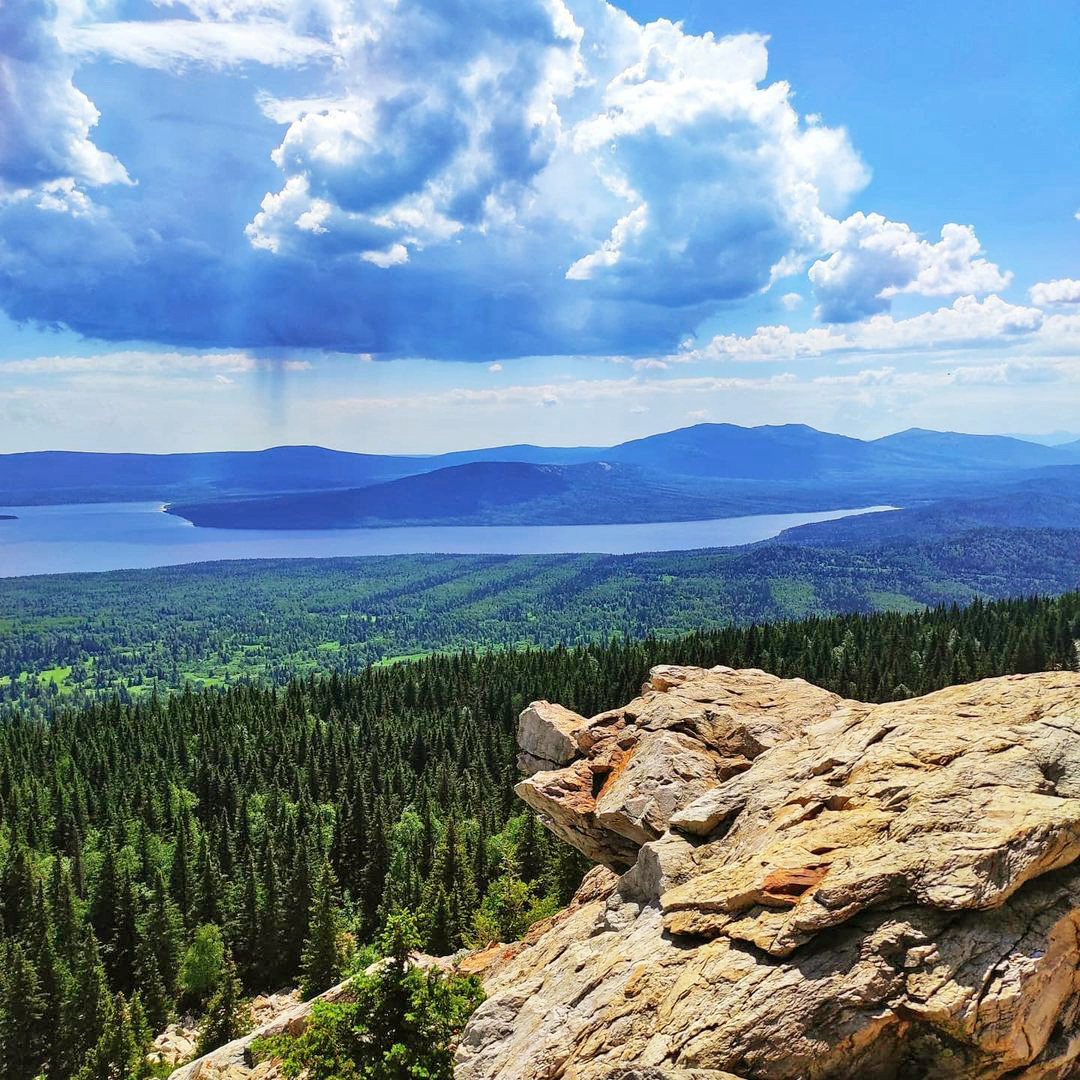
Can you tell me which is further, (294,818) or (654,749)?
(294,818)

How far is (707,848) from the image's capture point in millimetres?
22953

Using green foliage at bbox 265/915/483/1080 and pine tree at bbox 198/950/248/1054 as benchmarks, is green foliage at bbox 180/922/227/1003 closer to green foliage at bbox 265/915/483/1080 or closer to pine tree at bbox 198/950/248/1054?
pine tree at bbox 198/950/248/1054

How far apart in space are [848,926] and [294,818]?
258 feet

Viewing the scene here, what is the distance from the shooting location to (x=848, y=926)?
1695cm

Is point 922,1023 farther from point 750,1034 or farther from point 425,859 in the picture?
point 425,859

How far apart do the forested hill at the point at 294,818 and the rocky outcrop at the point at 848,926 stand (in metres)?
13.8

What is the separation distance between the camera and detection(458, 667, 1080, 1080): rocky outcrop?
51.6 feet

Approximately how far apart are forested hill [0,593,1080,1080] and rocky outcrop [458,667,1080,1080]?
1379 centimetres

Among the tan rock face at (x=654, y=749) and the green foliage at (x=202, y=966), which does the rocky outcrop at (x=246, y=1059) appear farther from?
the green foliage at (x=202, y=966)

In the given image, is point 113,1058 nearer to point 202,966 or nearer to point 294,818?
point 202,966

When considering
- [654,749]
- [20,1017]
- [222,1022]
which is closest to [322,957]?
[222,1022]

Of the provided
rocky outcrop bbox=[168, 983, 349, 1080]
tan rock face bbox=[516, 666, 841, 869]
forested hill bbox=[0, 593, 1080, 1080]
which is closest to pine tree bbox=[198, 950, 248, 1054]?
forested hill bbox=[0, 593, 1080, 1080]

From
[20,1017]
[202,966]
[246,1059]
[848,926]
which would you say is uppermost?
[848,926]

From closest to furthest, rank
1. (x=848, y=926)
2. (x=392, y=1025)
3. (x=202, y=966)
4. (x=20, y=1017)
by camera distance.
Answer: (x=848, y=926)
(x=392, y=1025)
(x=20, y=1017)
(x=202, y=966)
